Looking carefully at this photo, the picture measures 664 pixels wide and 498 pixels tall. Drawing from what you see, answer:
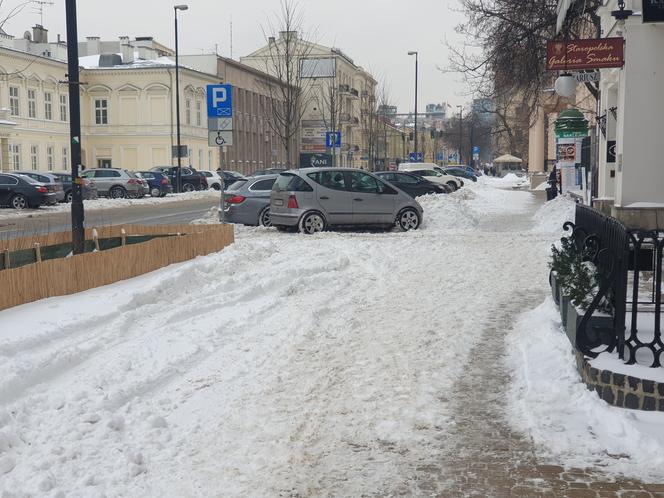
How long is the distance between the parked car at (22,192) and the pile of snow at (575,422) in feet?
94.2

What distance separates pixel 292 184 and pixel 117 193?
23146 mm

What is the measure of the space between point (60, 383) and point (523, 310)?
5.39 metres

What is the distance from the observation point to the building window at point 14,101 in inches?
1940

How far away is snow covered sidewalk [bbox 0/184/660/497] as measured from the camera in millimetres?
4715

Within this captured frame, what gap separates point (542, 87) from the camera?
28016 mm

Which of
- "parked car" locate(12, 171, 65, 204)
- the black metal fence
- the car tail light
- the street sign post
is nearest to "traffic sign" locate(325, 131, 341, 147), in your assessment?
"parked car" locate(12, 171, 65, 204)

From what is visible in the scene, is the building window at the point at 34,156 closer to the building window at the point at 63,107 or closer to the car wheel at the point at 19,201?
the building window at the point at 63,107

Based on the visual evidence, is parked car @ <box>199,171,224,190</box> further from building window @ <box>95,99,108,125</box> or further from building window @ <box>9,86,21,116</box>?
building window @ <box>95,99,108,125</box>

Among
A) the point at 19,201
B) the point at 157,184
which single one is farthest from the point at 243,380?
the point at 157,184

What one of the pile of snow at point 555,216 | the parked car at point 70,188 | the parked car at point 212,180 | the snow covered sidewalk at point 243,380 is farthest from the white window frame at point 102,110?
the snow covered sidewalk at point 243,380

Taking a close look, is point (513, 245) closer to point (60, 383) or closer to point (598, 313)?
point (598, 313)

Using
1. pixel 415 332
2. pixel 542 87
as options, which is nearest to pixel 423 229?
pixel 542 87

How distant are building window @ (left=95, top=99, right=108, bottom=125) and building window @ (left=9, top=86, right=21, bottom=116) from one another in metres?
11.0

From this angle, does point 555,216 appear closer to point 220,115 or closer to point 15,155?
point 220,115
